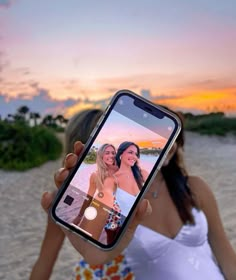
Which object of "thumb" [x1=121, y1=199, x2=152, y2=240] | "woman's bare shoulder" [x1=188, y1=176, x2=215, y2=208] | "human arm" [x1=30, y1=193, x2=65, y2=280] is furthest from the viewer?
"woman's bare shoulder" [x1=188, y1=176, x2=215, y2=208]

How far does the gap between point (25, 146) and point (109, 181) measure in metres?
9.56

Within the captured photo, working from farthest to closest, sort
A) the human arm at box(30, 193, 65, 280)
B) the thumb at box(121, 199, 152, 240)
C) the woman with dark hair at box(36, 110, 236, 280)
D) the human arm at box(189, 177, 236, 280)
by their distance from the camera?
the human arm at box(189, 177, 236, 280) → the woman with dark hair at box(36, 110, 236, 280) → the human arm at box(30, 193, 65, 280) → the thumb at box(121, 199, 152, 240)

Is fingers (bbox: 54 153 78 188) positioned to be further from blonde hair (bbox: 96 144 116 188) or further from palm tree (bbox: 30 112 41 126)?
palm tree (bbox: 30 112 41 126)

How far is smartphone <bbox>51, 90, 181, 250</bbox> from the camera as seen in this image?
118 centimetres

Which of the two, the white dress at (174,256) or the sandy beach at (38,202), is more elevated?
the white dress at (174,256)

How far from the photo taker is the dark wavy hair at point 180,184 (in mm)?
1917

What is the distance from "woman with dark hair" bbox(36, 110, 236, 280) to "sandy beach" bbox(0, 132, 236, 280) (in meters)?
2.61

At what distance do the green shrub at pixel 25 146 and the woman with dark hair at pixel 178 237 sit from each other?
8139 mm

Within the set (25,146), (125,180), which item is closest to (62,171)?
(125,180)

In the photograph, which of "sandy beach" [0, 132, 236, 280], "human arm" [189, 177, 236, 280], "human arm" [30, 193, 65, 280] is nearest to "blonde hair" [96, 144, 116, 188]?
"human arm" [30, 193, 65, 280]

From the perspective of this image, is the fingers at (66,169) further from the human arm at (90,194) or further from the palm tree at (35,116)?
the palm tree at (35,116)

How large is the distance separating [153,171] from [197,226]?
28.4 inches

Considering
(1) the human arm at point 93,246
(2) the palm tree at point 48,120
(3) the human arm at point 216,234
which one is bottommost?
(2) the palm tree at point 48,120

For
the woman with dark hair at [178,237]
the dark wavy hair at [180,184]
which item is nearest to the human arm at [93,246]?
the woman with dark hair at [178,237]
